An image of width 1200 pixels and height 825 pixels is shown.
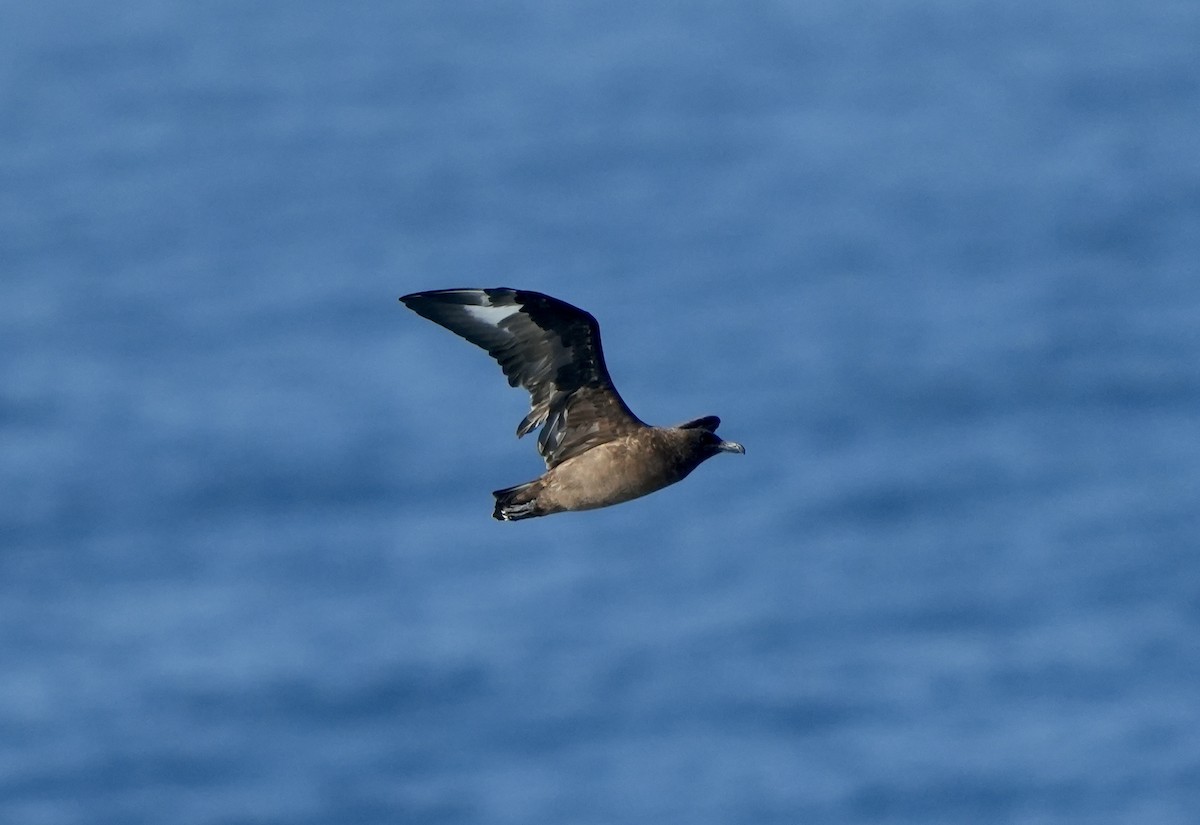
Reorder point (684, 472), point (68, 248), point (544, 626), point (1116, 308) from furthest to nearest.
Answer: point (68, 248) → point (1116, 308) → point (544, 626) → point (684, 472)

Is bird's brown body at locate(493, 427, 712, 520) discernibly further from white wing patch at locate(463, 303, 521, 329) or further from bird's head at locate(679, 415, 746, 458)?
white wing patch at locate(463, 303, 521, 329)

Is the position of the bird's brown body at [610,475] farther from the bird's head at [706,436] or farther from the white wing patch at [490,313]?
the white wing patch at [490,313]

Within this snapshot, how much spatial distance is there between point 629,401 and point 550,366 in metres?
33.7

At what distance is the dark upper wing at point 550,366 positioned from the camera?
1224 centimetres

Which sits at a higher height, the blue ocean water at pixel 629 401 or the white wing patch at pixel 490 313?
the blue ocean water at pixel 629 401

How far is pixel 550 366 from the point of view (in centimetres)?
1236

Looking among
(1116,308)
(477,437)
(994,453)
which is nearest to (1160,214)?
(1116,308)

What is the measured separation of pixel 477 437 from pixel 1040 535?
12.2 m

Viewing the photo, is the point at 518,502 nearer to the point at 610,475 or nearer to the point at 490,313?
the point at 610,475

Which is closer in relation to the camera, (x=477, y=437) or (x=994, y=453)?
(x=477, y=437)

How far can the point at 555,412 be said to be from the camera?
12414 millimetres

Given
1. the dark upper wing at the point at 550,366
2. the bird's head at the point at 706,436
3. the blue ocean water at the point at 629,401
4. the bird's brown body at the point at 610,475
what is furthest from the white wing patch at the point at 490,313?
the blue ocean water at the point at 629,401

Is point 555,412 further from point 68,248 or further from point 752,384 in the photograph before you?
point 68,248

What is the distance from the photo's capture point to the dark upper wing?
12242mm
